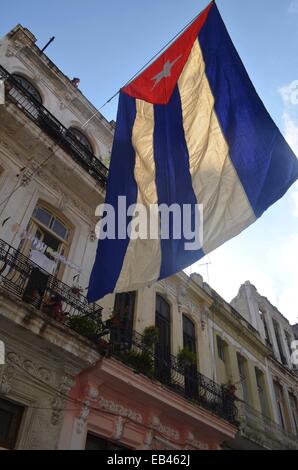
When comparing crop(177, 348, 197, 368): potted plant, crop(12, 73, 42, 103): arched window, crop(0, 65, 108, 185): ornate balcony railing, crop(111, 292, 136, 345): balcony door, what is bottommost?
crop(177, 348, 197, 368): potted plant

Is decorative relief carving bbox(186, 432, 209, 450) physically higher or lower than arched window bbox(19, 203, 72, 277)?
lower

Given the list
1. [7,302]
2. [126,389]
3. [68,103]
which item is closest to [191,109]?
[7,302]

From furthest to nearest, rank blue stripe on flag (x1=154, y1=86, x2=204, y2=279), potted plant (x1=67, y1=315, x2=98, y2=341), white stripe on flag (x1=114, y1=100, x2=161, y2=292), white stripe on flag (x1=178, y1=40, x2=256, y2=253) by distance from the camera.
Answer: potted plant (x1=67, y1=315, x2=98, y2=341) → white stripe on flag (x1=178, y1=40, x2=256, y2=253) → blue stripe on flag (x1=154, y1=86, x2=204, y2=279) → white stripe on flag (x1=114, y1=100, x2=161, y2=292)

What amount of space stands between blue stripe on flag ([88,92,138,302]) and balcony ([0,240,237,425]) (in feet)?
6.35

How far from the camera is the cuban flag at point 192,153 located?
5.29 meters

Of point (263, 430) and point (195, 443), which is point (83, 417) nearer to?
point (195, 443)

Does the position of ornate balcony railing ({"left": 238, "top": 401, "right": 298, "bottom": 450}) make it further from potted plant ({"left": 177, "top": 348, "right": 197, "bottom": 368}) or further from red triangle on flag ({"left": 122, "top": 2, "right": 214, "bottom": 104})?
red triangle on flag ({"left": 122, "top": 2, "right": 214, "bottom": 104})

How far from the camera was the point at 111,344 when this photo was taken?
778cm

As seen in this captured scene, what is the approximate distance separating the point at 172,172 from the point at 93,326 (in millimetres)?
3521

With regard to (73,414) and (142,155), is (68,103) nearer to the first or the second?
(142,155)

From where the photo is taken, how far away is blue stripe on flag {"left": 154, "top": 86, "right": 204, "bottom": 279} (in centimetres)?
525

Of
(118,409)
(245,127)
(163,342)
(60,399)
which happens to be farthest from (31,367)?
(245,127)

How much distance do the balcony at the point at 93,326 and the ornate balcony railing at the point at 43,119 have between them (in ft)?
9.97

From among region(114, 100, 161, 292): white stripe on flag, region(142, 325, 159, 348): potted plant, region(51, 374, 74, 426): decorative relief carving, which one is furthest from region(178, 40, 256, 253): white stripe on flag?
region(142, 325, 159, 348): potted plant
